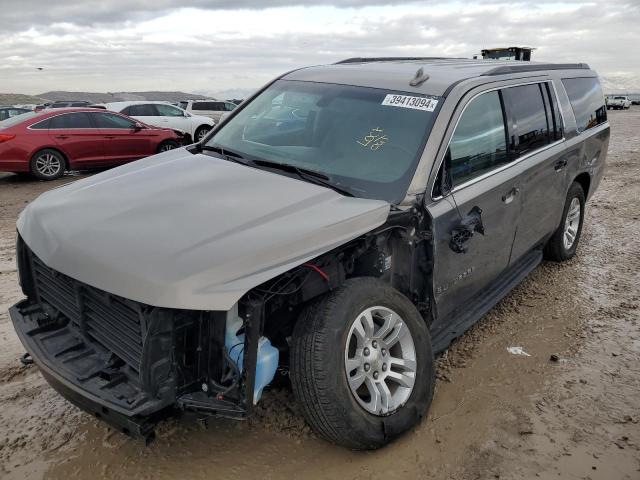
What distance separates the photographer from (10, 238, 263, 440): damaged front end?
2270 millimetres

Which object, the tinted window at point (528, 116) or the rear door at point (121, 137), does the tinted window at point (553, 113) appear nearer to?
the tinted window at point (528, 116)

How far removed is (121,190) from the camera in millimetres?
3133

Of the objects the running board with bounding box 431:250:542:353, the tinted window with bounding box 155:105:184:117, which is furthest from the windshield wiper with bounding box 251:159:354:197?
the tinted window with bounding box 155:105:184:117

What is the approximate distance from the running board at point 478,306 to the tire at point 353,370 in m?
0.44

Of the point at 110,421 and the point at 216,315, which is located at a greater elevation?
the point at 216,315

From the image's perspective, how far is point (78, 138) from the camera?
11.0 meters

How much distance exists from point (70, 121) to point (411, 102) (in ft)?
31.0

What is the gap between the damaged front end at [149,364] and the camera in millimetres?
2270

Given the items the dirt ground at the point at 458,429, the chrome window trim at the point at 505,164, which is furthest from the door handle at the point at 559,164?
the dirt ground at the point at 458,429

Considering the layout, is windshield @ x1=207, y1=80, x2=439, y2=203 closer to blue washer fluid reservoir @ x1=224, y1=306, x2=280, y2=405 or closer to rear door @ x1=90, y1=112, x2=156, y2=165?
blue washer fluid reservoir @ x1=224, y1=306, x2=280, y2=405

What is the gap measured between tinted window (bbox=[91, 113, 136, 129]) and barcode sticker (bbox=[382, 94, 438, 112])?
9.37 metres

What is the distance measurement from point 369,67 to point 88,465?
3.05m

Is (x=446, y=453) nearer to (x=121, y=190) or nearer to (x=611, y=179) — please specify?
(x=121, y=190)

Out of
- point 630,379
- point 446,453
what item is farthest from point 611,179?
point 446,453
